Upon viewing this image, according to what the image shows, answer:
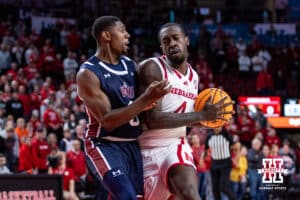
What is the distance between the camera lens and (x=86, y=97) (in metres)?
6.21

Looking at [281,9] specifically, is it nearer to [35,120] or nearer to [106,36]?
[35,120]

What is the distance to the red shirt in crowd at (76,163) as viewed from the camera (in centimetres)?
1430

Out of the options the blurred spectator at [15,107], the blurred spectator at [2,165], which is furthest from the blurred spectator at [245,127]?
the blurred spectator at [2,165]

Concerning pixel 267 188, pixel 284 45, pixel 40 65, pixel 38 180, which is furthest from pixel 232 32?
pixel 38 180

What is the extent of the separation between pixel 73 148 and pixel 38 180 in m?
5.79

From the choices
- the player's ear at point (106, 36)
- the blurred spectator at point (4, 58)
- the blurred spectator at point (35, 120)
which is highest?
the player's ear at point (106, 36)

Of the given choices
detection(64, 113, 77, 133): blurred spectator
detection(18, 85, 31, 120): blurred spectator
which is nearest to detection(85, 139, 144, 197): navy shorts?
detection(64, 113, 77, 133): blurred spectator

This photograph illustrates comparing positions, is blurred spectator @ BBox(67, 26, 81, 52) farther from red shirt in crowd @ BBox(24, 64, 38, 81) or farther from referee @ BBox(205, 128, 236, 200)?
referee @ BBox(205, 128, 236, 200)

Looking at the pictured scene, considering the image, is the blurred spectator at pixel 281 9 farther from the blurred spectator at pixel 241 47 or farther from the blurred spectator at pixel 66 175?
the blurred spectator at pixel 66 175

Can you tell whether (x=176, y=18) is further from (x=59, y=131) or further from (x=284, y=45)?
(x=59, y=131)

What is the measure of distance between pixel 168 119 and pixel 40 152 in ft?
27.0

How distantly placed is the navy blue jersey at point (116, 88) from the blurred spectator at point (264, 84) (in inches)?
632

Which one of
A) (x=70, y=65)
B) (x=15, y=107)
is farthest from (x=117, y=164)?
(x=70, y=65)

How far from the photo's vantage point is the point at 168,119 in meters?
6.54
